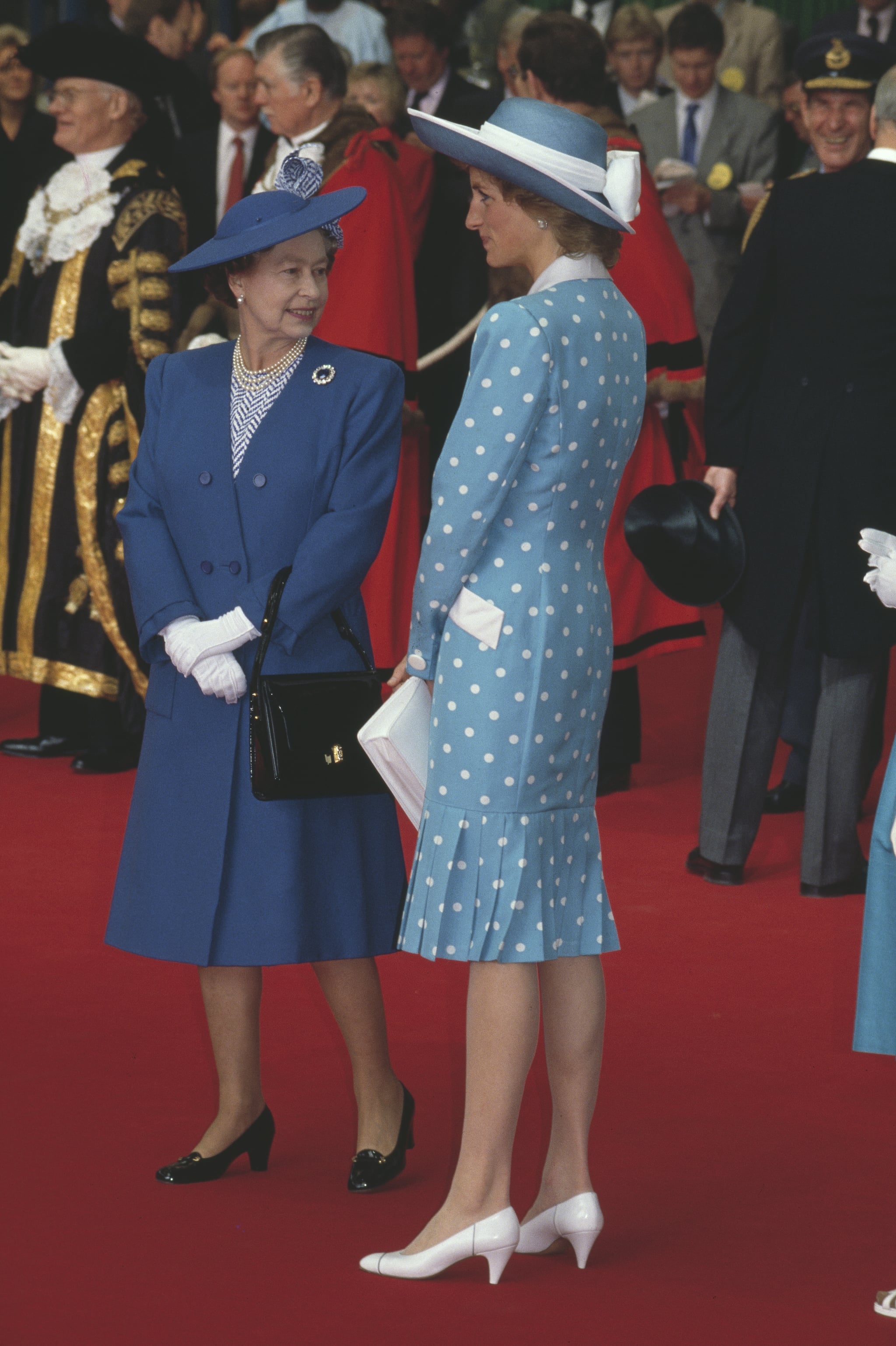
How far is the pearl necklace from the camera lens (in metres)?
2.67

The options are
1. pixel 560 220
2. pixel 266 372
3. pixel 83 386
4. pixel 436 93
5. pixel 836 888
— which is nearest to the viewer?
pixel 560 220

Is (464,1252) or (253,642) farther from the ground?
(253,642)

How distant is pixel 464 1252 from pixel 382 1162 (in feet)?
1.15

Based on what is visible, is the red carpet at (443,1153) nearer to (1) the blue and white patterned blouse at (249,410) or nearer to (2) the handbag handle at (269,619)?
(2) the handbag handle at (269,619)

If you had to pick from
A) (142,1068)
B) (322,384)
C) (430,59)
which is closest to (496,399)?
(322,384)

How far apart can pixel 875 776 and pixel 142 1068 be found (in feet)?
9.49

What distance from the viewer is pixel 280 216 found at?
8.56 ft

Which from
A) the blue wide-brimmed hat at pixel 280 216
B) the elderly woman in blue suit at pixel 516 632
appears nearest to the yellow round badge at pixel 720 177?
the blue wide-brimmed hat at pixel 280 216

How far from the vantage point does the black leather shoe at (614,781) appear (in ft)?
16.5

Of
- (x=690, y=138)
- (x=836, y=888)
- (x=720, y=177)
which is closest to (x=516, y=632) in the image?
(x=836, y=888)

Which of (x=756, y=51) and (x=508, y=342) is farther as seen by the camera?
(x=756, y=51)

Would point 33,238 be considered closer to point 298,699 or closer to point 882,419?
point 882,419

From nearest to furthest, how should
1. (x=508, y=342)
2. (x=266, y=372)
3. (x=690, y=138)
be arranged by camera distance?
(x=508, y=342), (x=266, y=372), (x=690, y=138)

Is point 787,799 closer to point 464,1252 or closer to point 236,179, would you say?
point 464,1252
